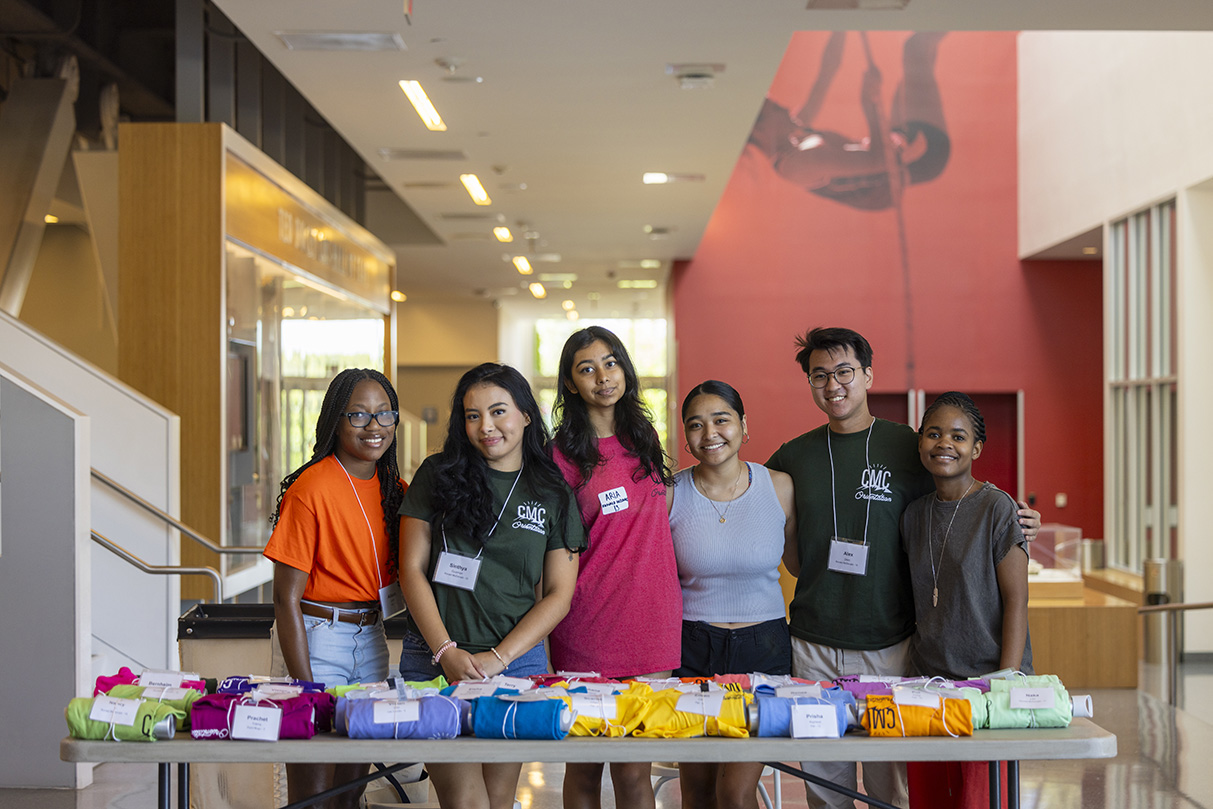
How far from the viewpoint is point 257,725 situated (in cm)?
258

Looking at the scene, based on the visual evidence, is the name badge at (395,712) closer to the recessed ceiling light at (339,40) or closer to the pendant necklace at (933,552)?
the pendant necklace at (933,552)

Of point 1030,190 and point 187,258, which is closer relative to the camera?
point 187,258

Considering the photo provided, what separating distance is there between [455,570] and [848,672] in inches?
47.8

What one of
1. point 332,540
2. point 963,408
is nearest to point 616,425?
point 332,540

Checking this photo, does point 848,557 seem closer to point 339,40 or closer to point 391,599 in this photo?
point 391,599

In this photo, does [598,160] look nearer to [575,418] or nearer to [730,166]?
[730,166]

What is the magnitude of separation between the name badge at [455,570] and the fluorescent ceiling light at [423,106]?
457cm

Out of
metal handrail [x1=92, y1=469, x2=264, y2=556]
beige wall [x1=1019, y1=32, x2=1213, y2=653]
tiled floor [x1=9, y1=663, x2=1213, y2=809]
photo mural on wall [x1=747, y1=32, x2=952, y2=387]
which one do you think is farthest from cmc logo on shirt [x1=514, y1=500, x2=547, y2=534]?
photo mural on wall [x1=747, y1=32, x2=952, y2=387]

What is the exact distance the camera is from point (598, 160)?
8.98m

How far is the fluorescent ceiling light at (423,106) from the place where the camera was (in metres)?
6.88

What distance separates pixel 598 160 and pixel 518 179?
37.5 inches

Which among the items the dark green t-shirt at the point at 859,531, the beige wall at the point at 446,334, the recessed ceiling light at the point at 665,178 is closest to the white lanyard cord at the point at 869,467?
the dark green t-shirt at the point at 859,531

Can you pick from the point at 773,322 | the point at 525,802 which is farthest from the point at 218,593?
the point at 773,322

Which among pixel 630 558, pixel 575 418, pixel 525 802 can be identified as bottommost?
pixel 525 802
